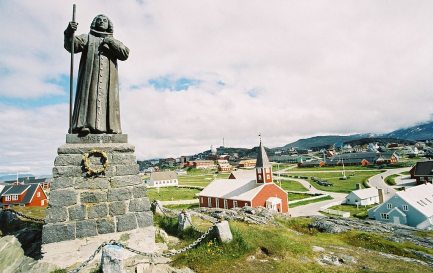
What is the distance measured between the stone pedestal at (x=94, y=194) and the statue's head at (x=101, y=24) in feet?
11.4

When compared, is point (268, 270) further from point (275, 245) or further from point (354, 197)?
point (354, 197)

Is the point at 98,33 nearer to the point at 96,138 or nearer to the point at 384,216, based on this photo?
the point at 96,138

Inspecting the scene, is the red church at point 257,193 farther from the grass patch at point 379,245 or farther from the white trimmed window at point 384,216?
the grass patch at point 379,245

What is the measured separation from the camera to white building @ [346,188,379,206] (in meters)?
48.6

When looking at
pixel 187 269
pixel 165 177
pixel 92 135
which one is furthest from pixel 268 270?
pixel 165 177

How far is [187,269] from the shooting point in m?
7.11

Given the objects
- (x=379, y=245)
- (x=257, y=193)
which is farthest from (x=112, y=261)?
(x=257, y=193)

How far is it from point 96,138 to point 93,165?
86 cm

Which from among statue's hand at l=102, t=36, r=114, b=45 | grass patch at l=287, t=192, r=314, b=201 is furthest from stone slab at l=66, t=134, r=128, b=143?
grass patch at l=287, t=192, r=314, b=201

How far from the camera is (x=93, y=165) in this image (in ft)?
25.8

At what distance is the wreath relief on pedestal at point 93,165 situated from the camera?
7.73 meters

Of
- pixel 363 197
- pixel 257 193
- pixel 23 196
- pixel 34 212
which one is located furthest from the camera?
pixel 363 197

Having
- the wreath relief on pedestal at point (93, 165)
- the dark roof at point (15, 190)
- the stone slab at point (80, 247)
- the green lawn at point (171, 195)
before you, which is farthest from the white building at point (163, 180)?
the wreath relief on pedestal at point (93, 165)

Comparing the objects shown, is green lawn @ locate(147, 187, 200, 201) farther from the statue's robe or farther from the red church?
the statue's robe
